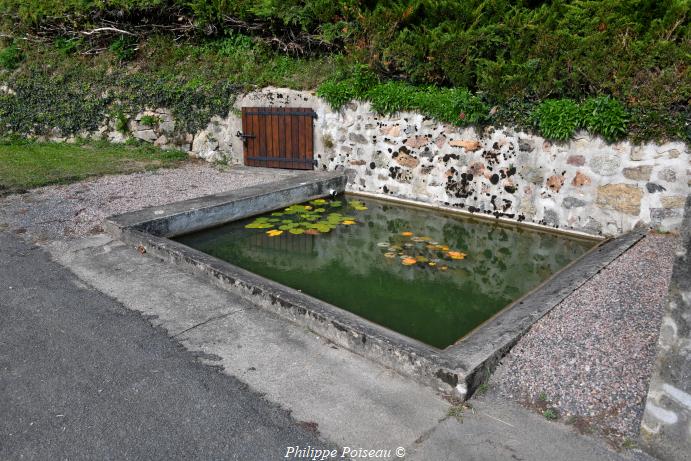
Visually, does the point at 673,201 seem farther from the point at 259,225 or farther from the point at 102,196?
the point at 102,196

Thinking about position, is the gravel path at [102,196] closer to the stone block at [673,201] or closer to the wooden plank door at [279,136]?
the wooden plank door at [279,136]

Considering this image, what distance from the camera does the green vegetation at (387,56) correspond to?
5.98m

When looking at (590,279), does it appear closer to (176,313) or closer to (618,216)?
(618,216)

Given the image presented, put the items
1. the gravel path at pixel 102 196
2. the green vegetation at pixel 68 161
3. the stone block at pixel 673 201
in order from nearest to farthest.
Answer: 1. the stone block at pixel 673 201
2. the gravel path at pixel 102 196
3. the green vegetation at pixel 68 161

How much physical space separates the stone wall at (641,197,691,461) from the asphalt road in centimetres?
163

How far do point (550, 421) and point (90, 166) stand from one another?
8.71 metres

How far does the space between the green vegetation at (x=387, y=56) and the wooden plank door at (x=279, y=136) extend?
588mm

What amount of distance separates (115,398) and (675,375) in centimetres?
291

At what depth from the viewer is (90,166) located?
358 inches

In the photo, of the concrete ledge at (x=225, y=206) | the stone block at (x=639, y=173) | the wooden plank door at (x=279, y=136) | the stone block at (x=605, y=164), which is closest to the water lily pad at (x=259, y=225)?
the concrete ledge at (x=225, y=206)

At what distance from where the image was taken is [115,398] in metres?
2.97

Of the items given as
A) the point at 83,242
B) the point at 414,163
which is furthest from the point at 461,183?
the point at 83,242

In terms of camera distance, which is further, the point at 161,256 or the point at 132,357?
the point at 161,256

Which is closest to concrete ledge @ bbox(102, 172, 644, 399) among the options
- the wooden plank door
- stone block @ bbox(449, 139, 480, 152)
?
stone block @ bbox(449, 139, 480, 152)
